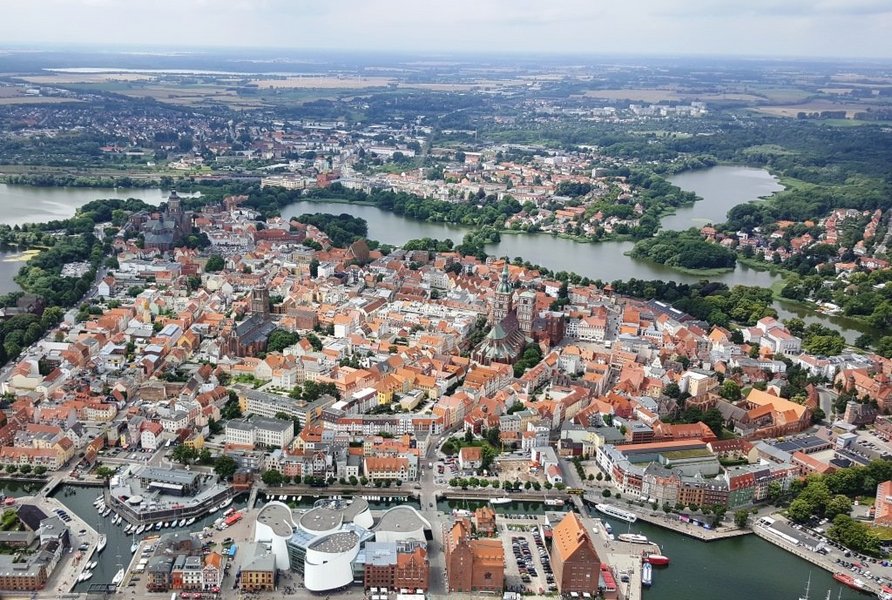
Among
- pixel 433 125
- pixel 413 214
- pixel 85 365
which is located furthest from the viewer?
pixel 433 125

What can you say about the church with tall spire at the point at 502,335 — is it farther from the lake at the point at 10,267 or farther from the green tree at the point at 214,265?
the lake at the point at 10,267

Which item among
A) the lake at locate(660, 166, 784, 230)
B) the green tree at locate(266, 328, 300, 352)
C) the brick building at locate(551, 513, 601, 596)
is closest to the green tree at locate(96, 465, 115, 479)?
the green tree at locate(266, 328, 300, 352)

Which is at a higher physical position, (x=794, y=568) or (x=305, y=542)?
(x=305, y=542)

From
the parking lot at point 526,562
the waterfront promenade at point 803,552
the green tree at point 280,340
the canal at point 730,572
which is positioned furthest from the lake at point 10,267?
the waterfront promenade at point 803,552

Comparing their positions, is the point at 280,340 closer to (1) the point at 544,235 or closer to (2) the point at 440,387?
(2) the point at 440,387

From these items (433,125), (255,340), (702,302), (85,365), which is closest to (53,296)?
(85,365)

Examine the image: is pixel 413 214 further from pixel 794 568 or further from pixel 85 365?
pixel 794 568
